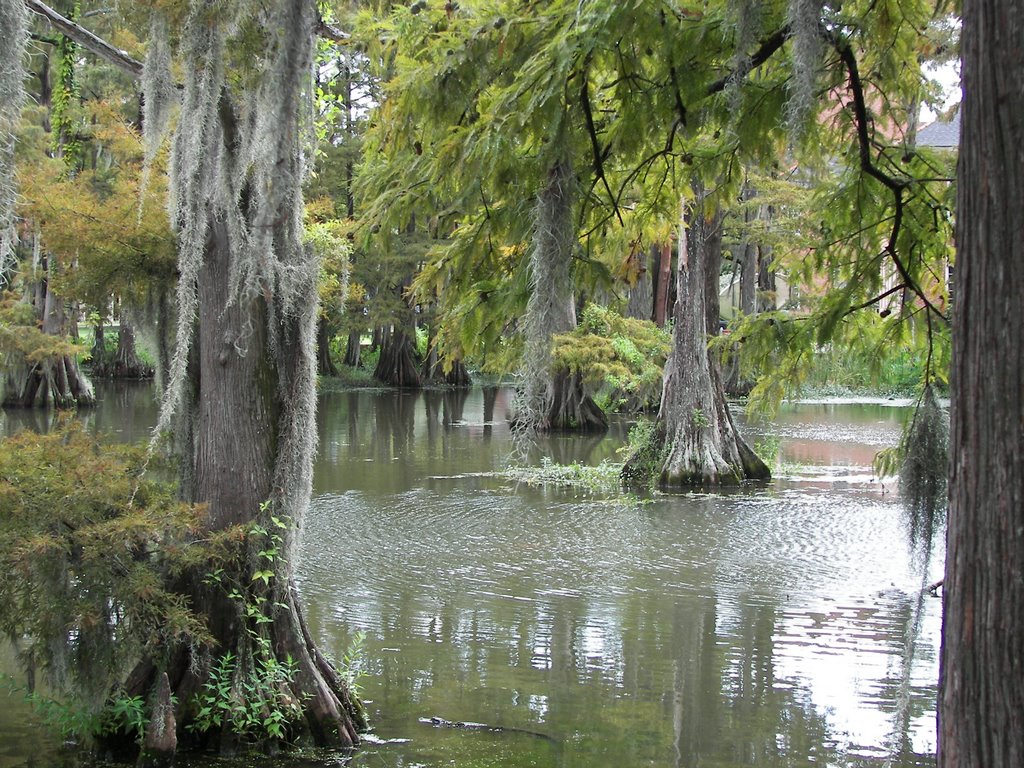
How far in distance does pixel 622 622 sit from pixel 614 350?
11.3 m

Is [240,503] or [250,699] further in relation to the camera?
[240,503]

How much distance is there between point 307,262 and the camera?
532 cm

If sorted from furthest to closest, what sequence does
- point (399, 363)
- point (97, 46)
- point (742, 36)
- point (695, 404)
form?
point (399, 363), point (695, 404), point (97, 46), point (742, 36)

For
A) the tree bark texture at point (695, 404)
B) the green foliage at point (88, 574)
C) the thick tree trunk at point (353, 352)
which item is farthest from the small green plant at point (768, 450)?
the thick tree trunk at point (353, 352)

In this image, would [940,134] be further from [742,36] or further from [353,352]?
Answer: [742,36]

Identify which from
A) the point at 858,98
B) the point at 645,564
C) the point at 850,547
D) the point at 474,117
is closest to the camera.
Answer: the point at 858,98

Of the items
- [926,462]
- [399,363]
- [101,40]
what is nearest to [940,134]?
[399,363]

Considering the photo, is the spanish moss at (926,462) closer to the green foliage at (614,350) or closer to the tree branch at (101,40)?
the tree branch at (101,40)

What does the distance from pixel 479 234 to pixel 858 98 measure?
1.93 metres

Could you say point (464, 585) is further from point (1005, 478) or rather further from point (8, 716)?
point (1005, 478)

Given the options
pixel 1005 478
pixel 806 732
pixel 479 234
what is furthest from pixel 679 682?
pixel 1005 478

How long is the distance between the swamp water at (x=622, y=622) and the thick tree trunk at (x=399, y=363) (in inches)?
824

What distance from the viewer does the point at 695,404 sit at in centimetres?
1409

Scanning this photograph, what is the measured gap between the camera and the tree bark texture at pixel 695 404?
1408 cm
